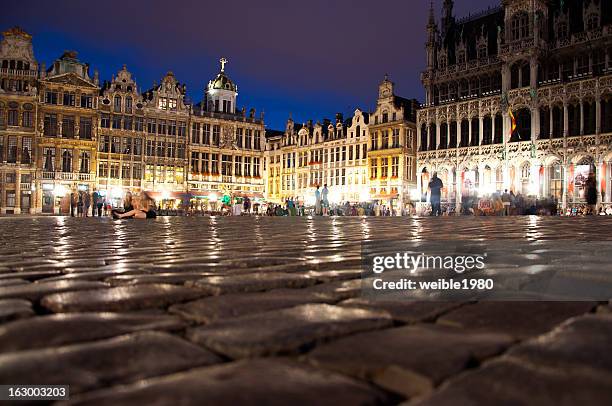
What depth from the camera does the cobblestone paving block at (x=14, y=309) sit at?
1.76 metres

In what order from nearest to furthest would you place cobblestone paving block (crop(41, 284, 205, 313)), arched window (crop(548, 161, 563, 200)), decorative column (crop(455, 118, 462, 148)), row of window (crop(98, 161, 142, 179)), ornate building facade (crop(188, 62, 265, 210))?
cobblestone paving block (crop(41, 284, 205, 313)) < arched window (crop(548, 161, 563, 200)) < decorative column (crop(455, 118, 462, 148)) < row of window (crop(98, 161, 142, 179)) < ornate building facade (crop(188, 62, 265, 210))

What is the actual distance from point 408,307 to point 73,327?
3.69ft

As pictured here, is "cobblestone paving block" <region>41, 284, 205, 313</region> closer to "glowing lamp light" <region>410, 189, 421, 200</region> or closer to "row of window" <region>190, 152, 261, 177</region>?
"glowing lamp light" <region>410, 189, 421, 200</region>

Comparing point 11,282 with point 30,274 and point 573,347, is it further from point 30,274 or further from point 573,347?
point 573,347

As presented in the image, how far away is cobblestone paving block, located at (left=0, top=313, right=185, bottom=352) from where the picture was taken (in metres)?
1.38

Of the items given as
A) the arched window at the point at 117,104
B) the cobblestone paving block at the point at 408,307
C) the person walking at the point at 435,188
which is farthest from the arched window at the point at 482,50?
the cobblestone paving block at the point at 408,307

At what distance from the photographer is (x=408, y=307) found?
195 centimetres

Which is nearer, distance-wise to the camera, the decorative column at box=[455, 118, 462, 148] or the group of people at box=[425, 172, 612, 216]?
the group of people at box=[425, 172, 612, 216]

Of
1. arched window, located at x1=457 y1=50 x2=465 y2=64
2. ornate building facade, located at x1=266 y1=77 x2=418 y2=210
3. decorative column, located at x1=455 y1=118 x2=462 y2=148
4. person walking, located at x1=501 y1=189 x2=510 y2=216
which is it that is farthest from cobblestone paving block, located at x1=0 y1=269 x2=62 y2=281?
arched window, located at x1=457 y1=50 x2=465 y2=64

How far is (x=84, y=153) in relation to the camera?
51.5 m

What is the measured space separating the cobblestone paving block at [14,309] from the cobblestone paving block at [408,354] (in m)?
1.08

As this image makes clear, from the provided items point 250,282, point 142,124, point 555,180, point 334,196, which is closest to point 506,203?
point 555,180

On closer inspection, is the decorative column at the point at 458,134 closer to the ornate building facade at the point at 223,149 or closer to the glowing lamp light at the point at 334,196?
the glowing lamp light at the point at 334,196

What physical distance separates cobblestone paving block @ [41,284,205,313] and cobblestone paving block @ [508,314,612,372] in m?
1.33
